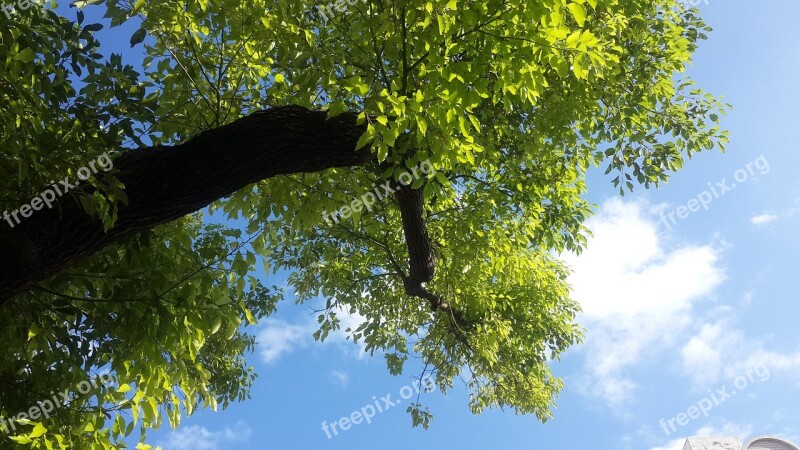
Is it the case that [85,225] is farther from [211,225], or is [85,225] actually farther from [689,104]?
[689,104]

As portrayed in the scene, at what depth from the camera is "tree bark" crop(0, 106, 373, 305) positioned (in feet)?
11.1

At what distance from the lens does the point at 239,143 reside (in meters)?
3.64

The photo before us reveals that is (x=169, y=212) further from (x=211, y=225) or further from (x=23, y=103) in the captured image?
(x=211, y=225)

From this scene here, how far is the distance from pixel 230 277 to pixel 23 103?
1.89 metres

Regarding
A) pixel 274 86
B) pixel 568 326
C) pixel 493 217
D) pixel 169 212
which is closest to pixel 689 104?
pixel 493 217

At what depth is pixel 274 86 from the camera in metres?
5.50

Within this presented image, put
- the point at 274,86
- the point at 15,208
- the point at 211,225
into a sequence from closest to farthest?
the point at 15,208 → the point at 274,86 → the point at 211,225

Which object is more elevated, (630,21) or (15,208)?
(630,21)

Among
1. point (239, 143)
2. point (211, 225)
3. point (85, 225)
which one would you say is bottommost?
point (85, 225)

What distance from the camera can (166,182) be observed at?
3.56 metres

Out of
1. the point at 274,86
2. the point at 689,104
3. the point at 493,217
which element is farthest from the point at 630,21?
the point at 274,86

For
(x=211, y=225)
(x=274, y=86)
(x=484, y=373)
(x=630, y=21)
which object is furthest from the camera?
(x=484, y=373)

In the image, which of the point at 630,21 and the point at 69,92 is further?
the point at 630,21

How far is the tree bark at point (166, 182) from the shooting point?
338 cm
